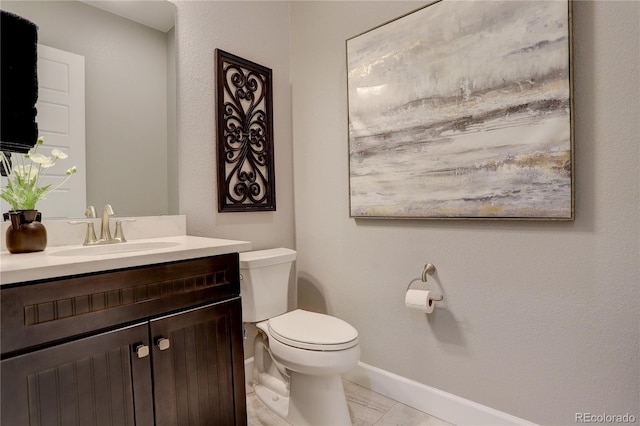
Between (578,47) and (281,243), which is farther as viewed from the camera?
(281,243)

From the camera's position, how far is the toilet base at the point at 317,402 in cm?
151

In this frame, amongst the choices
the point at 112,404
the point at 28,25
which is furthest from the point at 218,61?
the point at 112,404

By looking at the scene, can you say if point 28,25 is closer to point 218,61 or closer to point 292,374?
point 218,61

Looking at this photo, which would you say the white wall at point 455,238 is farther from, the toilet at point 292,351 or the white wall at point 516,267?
the toilet at point 292,351

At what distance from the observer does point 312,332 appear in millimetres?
1538

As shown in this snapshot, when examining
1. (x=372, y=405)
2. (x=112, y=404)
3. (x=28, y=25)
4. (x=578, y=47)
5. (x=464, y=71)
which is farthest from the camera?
(x=372, y=405)

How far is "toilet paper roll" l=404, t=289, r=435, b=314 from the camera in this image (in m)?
1.58

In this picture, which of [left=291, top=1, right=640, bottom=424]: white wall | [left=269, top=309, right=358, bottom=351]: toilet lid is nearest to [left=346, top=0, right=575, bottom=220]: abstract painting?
[left=291, top=1, right=640, bottom=424]: white wall

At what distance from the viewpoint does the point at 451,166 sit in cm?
157

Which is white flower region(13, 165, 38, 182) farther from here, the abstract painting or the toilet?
the abstract painting

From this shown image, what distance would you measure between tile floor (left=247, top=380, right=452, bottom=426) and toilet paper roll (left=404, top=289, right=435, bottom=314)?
55cm

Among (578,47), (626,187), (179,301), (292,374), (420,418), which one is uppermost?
(578,47)

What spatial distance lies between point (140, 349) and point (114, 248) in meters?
0.50

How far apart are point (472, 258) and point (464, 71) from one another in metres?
0.85
